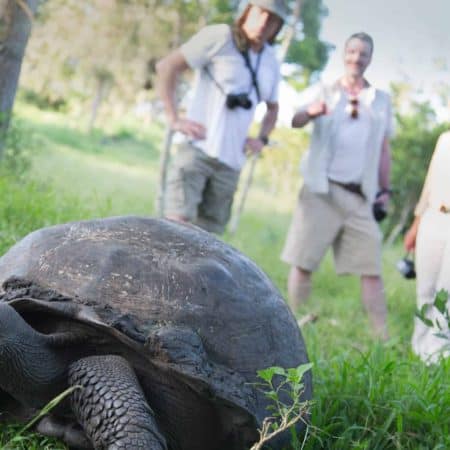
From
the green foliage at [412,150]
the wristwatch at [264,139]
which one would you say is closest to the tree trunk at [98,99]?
the green foliage at [412,150]

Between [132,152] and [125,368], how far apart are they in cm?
2427

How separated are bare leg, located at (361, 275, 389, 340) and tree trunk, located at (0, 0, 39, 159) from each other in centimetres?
318

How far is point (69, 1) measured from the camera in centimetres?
1894

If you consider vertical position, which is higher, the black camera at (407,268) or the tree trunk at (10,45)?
the tree trunk at (10,45)

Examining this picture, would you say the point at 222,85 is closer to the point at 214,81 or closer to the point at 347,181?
the point at 214,81

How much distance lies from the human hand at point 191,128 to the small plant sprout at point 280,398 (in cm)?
265

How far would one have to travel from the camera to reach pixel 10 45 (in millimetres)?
5312

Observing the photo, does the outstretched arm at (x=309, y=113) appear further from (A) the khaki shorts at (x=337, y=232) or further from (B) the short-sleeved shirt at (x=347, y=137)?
(A) the khaki shorts at (x=337, y=232)

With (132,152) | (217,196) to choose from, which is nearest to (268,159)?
(132,152)

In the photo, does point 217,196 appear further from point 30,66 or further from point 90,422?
point 30,66

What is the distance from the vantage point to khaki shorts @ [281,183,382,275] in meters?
5.09

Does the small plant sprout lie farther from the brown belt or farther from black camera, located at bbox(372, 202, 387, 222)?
black camera, located at bbox(372, 202, 387, 222)

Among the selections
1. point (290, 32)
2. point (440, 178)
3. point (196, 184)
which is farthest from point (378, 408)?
point (290, 32)

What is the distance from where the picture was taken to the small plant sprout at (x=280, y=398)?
5.95 ft
